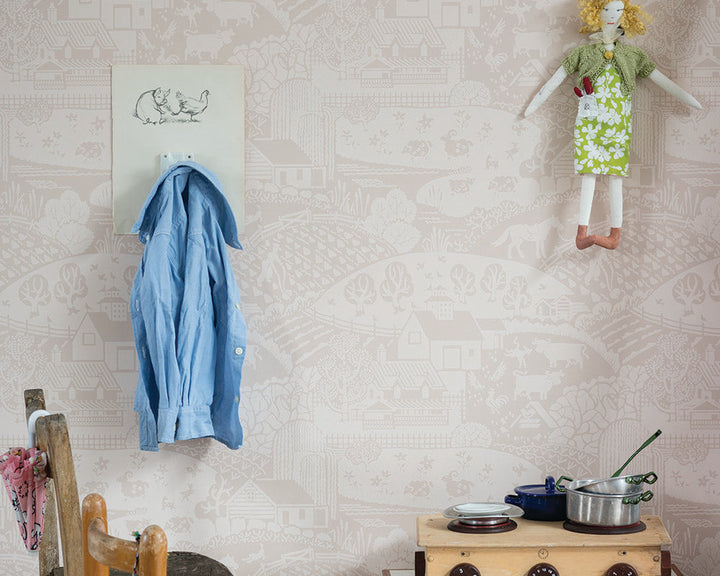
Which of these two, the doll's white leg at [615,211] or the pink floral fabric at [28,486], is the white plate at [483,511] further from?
the pink floral fabric at [28,486]

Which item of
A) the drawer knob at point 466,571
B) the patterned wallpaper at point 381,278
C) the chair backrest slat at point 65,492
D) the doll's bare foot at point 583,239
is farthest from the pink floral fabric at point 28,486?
the doll's bare foot at point 583,239

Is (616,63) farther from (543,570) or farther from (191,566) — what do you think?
(191,566)

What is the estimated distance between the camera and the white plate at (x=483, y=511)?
6.58 ft

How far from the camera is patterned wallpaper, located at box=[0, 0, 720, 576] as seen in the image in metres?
2.32

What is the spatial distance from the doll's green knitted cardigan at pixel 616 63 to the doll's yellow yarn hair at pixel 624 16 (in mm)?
53

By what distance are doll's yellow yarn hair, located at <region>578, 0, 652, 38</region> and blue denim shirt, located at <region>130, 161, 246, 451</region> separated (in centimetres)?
120

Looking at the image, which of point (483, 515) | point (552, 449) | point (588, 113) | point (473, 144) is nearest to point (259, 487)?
point (483, 515)

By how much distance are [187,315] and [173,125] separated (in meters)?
0.62

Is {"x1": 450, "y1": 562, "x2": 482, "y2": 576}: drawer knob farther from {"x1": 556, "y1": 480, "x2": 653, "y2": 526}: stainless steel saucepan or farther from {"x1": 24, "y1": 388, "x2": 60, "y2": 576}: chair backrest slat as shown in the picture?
{"x1": 24, "y1": 388, "x2": 60, "y2": 576}: chair backrest slat

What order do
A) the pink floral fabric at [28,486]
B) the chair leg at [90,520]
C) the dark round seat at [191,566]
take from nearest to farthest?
the chair leg at [90,520]
the pink floral fabric at [28,486]
the dark round seat at [191,566]

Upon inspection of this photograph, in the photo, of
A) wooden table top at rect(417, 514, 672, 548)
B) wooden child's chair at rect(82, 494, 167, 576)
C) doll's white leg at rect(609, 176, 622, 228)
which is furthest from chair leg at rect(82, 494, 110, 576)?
doll's white leg at rect(609, 176, 622, 228)

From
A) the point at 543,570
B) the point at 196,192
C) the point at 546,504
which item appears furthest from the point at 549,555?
the point at 196,192

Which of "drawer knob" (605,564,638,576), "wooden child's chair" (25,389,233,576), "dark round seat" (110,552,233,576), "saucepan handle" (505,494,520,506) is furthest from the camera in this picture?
"saucepan handle" (505,494,520,506)

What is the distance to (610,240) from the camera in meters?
2.27
